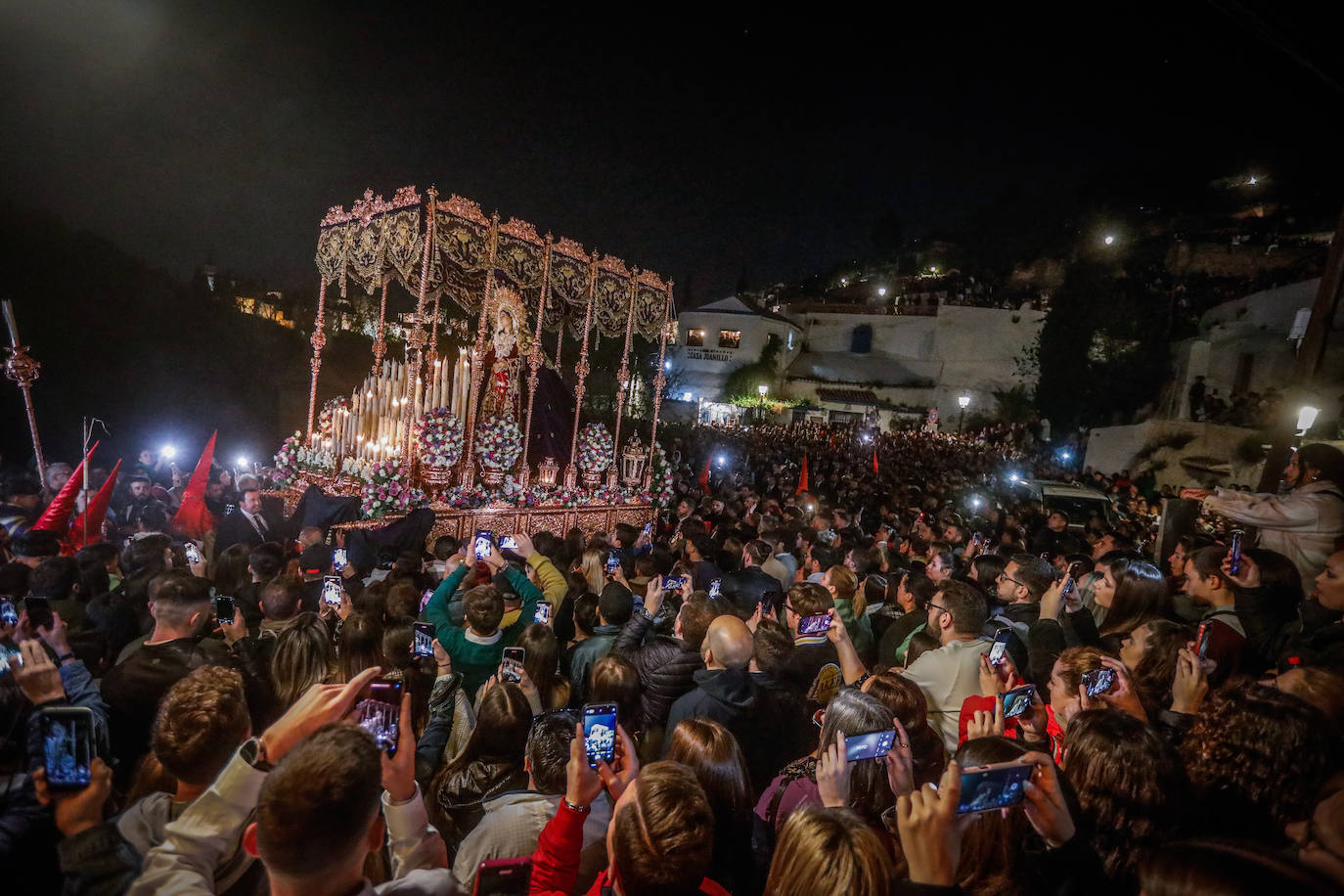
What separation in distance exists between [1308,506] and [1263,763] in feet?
12.4

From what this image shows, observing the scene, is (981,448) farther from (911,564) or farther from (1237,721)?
(1237,721)

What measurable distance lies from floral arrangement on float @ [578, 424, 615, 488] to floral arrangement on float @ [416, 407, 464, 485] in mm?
2690

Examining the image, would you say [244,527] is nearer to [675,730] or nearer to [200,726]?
[200,726]

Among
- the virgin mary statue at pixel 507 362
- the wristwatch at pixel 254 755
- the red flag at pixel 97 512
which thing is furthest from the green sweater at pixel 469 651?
the virgin mary statue at pixel 507 362

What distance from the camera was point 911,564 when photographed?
7156mm

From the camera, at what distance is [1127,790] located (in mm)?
1945

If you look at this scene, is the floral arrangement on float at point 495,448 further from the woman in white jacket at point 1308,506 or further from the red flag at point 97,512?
the woman in white jacket at point 1308,506

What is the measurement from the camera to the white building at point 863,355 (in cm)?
3756

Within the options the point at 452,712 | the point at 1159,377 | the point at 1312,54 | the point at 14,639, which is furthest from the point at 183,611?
the point at 1159,377

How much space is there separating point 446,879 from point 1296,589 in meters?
5.53

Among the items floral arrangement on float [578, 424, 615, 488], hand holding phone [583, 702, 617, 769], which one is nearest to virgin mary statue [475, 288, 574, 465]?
floral arrangement on float [578, 424, 615, 488]

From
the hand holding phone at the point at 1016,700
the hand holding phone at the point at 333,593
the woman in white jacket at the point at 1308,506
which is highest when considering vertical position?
the woman in white jacket at the point at 1308,506

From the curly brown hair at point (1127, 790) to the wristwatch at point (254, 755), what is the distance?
242cm

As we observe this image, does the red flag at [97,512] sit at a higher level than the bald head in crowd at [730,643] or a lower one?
lower
